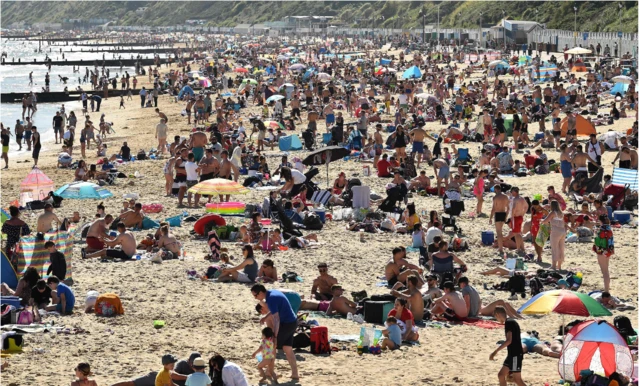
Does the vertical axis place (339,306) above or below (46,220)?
below

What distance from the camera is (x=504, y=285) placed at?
1246 cm

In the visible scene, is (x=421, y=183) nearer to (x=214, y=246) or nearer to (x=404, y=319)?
(x=214, y=246)

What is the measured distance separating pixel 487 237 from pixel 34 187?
824 cm

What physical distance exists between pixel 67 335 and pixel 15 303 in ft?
3.17

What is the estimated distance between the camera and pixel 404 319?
1023 cm

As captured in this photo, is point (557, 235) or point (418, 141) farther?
point (418, 141)

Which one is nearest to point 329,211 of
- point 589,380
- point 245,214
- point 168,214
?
point 245,214

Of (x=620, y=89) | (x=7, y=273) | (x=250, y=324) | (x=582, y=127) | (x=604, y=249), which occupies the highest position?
(x=620, y=89)

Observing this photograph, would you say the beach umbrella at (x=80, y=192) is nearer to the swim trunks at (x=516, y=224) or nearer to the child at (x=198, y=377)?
the swim trunks at (x=516, y=224)

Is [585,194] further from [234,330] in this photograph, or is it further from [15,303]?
[15,303]

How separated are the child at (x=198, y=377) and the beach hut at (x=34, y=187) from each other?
1109 cm

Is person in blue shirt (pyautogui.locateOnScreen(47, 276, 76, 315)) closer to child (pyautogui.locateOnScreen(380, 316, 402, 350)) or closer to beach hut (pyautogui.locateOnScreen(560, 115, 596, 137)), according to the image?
child (pyautogui.locateOnScreen(380, 316, 402, 350))

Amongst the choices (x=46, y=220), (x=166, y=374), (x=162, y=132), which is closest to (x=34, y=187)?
(x=46, y=220)

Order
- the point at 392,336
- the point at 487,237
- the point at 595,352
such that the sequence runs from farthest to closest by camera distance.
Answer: the point at 487,237 → the point at 392,336 → the point at 595,352
